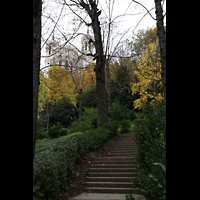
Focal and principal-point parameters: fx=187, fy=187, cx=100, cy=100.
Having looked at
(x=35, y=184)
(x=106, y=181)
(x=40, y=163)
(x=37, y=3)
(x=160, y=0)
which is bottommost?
(x=106, y=181)

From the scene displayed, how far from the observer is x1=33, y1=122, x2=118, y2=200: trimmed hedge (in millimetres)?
4445

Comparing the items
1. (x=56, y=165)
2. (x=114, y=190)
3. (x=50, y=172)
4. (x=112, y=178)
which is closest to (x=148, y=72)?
(x=112, y=178)

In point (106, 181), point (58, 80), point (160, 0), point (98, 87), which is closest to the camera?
point (160, 0)

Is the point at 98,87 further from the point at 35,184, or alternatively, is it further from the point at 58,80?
the point at 58,80

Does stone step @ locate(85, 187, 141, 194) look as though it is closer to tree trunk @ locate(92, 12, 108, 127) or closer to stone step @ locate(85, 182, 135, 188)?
stone step @ locate(85, 182, 135, 188)

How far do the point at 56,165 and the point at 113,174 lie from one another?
8.85 ft

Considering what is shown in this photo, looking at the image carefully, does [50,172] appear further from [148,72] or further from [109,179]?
[148,72]

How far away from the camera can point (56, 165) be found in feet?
17.3

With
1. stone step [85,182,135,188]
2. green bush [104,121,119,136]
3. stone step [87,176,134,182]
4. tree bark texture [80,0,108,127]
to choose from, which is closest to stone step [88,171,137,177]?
stone step [87,176,134,182]

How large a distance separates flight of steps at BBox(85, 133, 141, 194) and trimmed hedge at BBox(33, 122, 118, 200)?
86cm
